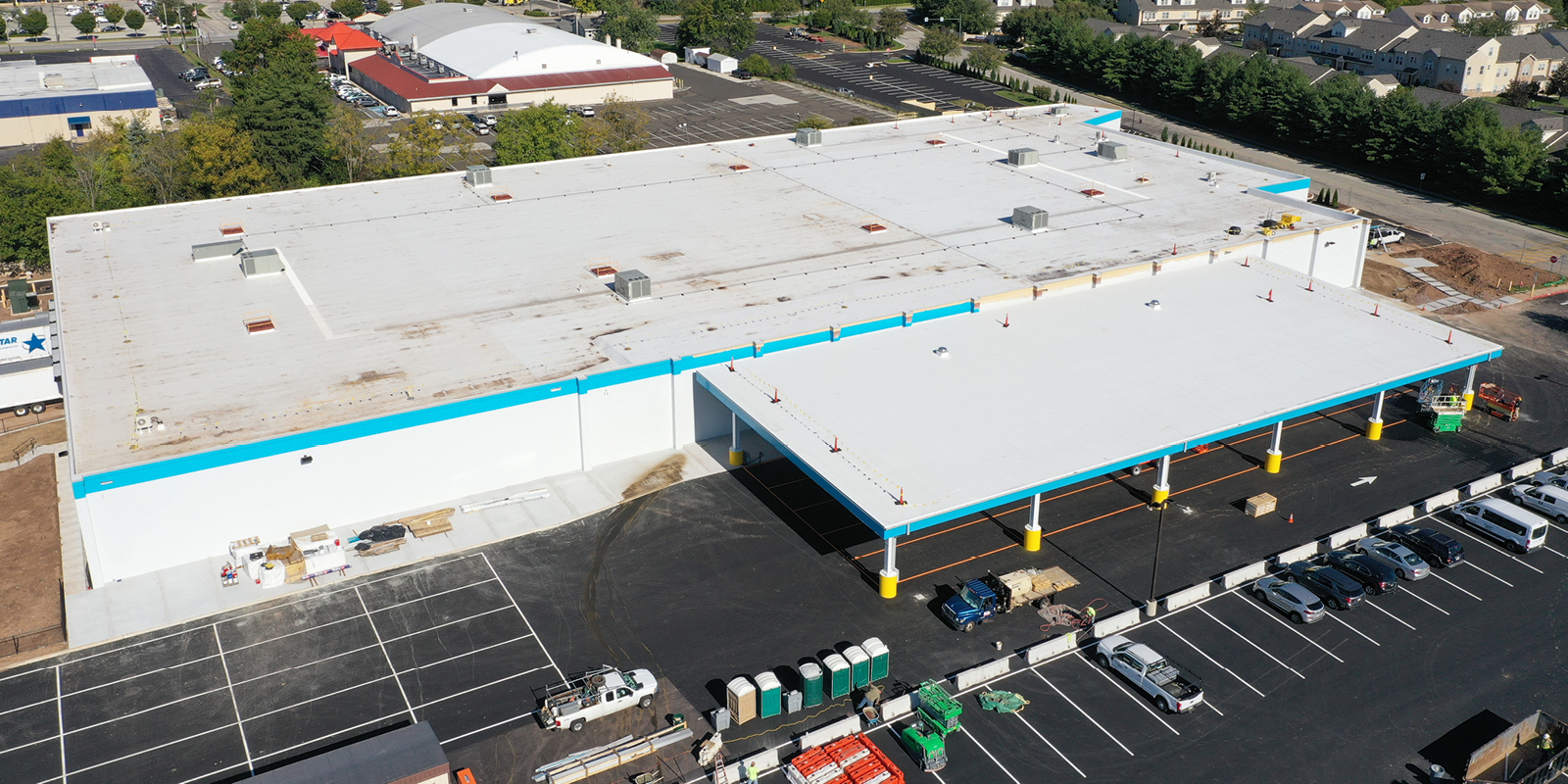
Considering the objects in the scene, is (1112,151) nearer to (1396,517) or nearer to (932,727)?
(1396,517)

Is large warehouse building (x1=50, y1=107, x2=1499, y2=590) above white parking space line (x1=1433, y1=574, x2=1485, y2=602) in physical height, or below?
above

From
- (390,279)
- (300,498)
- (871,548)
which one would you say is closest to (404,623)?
(300,498)

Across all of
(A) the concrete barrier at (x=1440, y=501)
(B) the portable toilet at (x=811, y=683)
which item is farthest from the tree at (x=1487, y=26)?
(B) the portable toilet at (x=811, y=683)

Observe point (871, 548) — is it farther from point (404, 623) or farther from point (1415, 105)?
point (1415, 105)

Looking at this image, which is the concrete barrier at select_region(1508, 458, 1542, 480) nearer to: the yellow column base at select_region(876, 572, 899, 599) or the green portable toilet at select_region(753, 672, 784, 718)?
the yellow column base at select_region(876, 572, 899, 599)

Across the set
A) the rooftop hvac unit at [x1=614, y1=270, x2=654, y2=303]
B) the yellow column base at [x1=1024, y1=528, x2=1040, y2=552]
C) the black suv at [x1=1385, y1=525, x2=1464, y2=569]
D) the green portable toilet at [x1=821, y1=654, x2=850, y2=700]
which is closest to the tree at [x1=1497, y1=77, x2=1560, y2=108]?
the black suv at [x1=1385, y1=525, x2=1464, y2=569]

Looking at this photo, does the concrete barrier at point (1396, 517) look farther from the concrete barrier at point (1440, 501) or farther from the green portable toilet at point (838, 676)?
the green portable toilet at point (838, 676)

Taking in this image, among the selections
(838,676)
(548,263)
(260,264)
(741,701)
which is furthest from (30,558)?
(838,676)
